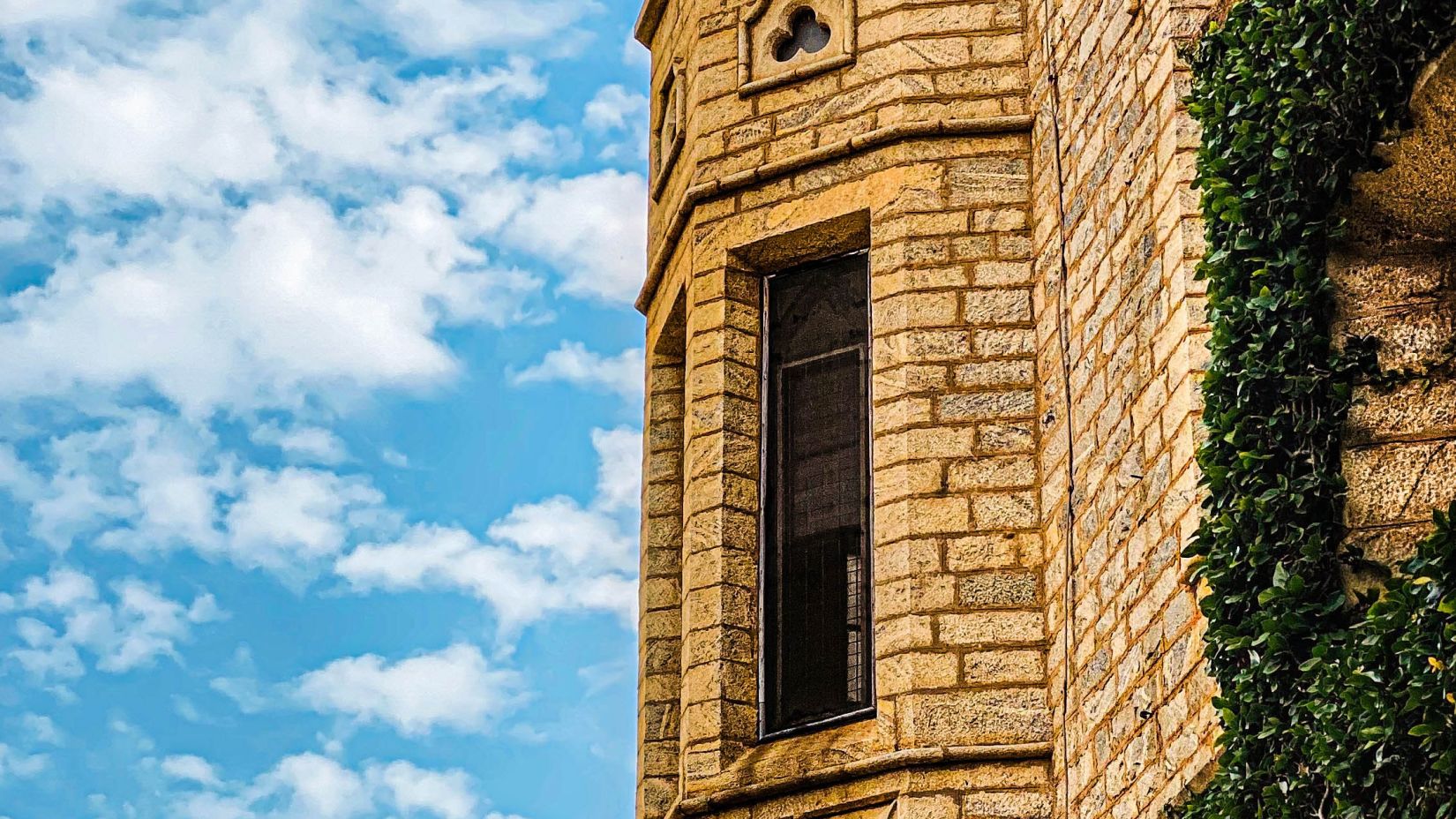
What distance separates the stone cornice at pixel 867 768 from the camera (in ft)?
28.1

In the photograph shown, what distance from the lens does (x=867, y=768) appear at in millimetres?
8797

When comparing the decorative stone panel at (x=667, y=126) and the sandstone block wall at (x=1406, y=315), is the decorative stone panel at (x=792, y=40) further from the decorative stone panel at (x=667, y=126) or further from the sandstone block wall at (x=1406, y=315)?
the sandstone block wall at (x=1406, y=315)

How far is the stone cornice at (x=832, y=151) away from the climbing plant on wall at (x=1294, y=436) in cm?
231

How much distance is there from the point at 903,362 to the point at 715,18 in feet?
7.52

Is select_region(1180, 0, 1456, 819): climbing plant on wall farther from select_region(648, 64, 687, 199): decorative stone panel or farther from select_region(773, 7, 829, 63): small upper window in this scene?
select_region(648, 64, 687, 199): decorative stone panel

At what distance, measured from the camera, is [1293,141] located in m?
6.95

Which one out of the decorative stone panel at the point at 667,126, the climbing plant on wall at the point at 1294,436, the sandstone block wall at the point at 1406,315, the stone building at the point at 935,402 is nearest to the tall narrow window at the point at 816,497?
the stone building at the point at 935,402

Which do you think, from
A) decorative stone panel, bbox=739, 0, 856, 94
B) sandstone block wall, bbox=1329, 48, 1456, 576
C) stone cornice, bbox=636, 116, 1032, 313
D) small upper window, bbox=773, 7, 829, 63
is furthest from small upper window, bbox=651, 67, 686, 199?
sandstone block wall, bbox=1329, 48, 1456, 576

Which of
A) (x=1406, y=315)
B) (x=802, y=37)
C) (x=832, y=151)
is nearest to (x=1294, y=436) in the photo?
(x=1406, y=315)

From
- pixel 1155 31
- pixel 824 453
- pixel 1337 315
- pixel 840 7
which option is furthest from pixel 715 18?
pixel 1337 315

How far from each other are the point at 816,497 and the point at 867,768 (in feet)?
4.49

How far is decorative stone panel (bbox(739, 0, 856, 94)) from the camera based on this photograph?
10.2 meters

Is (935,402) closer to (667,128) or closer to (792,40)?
(792,40)

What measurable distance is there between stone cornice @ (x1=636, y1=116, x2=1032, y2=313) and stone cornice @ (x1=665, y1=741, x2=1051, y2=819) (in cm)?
256
